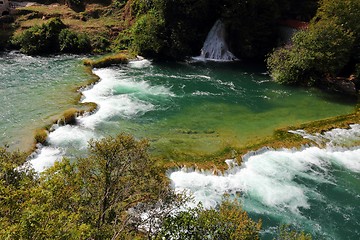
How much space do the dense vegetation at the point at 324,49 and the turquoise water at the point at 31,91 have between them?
28311 mm

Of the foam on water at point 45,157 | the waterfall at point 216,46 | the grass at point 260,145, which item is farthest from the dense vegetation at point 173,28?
the foam on water at point 45,157

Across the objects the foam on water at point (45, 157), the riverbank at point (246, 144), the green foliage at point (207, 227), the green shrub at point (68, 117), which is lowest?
the foam on water at point (45, 157)

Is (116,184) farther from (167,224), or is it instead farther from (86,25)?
(86,25)

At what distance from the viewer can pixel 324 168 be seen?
33031 millimetres

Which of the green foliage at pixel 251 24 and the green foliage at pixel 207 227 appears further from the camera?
the green foliage at pixel 251 24

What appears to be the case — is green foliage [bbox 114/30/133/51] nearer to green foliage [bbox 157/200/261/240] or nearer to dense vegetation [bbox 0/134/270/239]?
dense vegetation [bbox 0/134/270/239]

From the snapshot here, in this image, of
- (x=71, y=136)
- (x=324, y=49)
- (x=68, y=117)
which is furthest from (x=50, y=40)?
(x=324, y=49)

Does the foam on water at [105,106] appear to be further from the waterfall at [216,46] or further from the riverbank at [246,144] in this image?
the waterfall at [216,46]

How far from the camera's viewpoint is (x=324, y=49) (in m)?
47.2

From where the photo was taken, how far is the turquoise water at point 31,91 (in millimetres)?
38219

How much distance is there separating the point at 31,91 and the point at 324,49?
37.9m

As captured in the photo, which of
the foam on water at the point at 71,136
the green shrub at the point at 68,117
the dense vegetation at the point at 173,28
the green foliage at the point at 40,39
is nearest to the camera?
the foam on water at the point at 71,136

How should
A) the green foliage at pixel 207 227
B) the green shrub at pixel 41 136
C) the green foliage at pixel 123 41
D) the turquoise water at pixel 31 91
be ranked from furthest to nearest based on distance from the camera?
the green foliage at pixel 123 41 → the turquoise water at pixel 31 91 → the green shrub at pixel 41 136 → the green foliage at pixel 207 227

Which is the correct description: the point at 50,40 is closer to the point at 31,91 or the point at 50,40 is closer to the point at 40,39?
the point at 40,39
